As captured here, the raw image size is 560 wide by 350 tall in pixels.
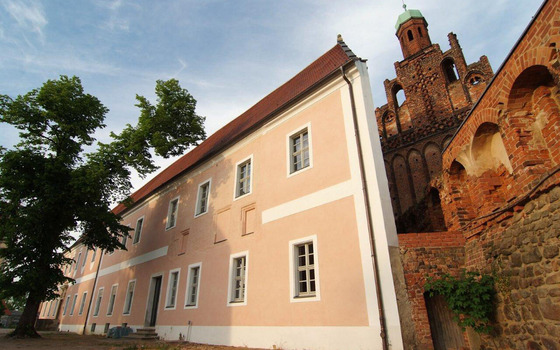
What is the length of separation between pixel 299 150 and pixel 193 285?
6.98 metres

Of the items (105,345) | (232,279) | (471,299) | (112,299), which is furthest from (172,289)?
(471,299)

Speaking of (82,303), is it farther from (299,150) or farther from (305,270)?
(299,150)

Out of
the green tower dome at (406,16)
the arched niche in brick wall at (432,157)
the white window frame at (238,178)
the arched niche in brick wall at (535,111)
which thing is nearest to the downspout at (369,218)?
the arched niche in brick wall at (535,111)

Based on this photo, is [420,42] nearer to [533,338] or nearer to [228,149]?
[228,149]

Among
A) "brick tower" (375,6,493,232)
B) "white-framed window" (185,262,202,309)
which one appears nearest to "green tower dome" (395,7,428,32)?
"brick tower" (375,6,493,232)

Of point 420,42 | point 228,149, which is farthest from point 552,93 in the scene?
point 420,42

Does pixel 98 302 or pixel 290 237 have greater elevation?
pixel 290 237

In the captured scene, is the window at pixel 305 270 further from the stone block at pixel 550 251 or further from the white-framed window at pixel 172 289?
the white-framed window at pixel 172 289

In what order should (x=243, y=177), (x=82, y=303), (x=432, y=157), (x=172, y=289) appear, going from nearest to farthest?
(x=243, y=177) < (x=172, y=289) < (x=432, y=157) < (x=82, y=303)

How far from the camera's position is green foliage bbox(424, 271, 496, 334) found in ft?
21.1

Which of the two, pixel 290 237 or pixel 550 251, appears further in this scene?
pixel 290 237

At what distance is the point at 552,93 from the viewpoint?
5.69 m

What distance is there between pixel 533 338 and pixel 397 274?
2.45m

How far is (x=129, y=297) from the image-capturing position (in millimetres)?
17141
